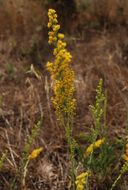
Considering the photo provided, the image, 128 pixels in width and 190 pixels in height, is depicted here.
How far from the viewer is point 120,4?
392 centimetres

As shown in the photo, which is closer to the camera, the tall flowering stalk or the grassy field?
the tall flowering stalk

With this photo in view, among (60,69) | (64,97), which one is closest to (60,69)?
(60,69)

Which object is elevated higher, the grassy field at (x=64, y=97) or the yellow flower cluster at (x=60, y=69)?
the yellow flower cluster at (x=60, y=69)

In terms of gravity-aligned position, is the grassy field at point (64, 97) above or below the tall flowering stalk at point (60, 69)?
below

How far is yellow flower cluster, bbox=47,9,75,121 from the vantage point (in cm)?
176

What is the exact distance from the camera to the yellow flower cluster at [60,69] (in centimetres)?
176

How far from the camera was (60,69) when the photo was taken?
178 centimetres

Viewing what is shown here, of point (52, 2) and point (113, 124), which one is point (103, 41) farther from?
point (113, 124)

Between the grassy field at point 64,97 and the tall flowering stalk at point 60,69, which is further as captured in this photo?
the grassy field at point 64,97

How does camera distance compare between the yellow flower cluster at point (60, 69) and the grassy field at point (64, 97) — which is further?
the grassy field at point (64, 97)

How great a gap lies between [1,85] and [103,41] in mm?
938

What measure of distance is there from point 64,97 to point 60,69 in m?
0.13

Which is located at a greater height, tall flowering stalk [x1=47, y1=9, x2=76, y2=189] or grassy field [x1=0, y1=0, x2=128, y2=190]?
tall flowering stalk [x1=47, y1=9, x2=76, y2=189]

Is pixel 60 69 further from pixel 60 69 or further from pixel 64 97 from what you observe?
pixel 64 97
